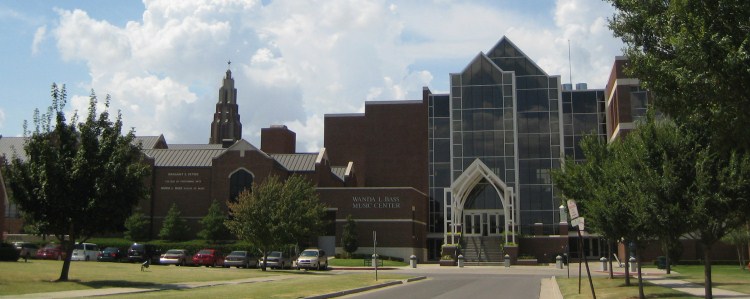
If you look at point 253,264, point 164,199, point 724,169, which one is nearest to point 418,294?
point 724,169

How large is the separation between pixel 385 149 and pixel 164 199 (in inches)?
880

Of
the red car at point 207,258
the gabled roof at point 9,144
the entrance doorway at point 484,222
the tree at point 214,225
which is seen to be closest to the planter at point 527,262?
the entrance doorway at point 484,222

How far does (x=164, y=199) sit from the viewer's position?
65.2 metres

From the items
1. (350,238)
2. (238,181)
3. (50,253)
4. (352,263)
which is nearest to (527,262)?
(352,263)

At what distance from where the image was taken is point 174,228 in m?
61.3

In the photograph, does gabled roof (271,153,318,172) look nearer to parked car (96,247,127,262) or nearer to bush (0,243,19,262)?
parked car (96,247,127,262)

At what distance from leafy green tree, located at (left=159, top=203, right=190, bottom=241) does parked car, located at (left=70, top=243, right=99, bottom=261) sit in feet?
29.6

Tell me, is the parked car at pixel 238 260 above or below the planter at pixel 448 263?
above

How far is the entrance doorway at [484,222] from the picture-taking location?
216ft

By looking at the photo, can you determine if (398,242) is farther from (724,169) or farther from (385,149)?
(724,169)

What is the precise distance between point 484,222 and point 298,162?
19.0 metres

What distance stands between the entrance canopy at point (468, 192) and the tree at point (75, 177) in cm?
3650

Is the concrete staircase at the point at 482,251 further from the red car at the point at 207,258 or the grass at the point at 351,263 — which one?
the red car at the point at 207,258

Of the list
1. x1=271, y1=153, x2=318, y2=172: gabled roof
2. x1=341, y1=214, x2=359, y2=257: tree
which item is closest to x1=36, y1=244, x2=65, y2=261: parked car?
x1=341, y1=214, x2=359, y2=257: tree
